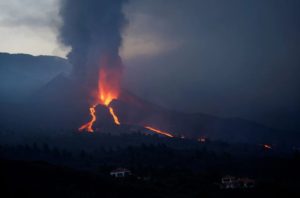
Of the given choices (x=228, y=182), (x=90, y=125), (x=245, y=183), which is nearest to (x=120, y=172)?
(x=228, y=182)

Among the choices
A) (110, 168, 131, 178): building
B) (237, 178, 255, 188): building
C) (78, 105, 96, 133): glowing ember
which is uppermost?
(78, 105, 96, 133): glowing ember

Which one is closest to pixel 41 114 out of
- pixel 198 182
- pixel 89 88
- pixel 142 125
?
pixel 89 88

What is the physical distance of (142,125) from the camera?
191875mm

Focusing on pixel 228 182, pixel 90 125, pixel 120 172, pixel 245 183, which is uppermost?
pixel 90 125

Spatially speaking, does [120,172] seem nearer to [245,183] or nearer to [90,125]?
[245,183]

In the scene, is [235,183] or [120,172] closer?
[235,183]

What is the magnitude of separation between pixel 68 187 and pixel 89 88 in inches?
4876

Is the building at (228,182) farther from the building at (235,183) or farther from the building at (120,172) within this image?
the building at (120,172)

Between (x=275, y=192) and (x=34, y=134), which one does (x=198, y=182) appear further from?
(x=34, y=134)

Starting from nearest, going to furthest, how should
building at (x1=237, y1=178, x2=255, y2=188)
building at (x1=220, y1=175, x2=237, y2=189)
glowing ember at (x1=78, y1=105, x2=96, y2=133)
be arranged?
building at (x1=220, y1=175, x2=237, y2=189) → building at (x1=237, y1=178, x2=255, y2=188) → glowing ember at (x1=78, y1=105, x2=96, y2=133)

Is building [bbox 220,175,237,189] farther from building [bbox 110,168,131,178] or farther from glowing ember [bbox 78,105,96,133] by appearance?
glowing ember [bbox 78,105,96,133]

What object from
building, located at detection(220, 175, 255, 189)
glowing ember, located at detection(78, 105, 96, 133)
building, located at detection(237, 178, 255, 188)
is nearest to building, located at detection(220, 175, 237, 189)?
building, located at detection(220, 175, 255, 189)

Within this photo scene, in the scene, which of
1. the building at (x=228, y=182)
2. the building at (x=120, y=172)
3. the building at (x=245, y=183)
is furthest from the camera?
the building at (x=120, y=172)

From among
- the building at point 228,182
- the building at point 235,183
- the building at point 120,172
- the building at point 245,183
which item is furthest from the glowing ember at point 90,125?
the building at point 245,183
